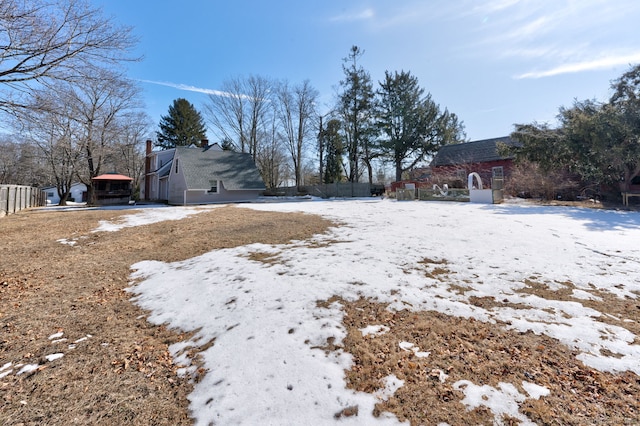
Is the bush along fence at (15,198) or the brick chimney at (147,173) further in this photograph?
the brick chimney at (147,173)

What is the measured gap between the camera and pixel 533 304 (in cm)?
357

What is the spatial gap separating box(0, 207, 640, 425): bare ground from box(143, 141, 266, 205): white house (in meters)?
19.8

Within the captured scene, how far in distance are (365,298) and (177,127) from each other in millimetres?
47780

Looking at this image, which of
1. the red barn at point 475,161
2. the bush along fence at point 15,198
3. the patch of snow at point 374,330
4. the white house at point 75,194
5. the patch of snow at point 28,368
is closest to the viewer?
the patch of snow at point 28,368

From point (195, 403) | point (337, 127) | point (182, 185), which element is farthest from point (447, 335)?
point (337, 127)

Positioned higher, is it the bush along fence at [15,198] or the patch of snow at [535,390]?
the bush along fence at [15,198]

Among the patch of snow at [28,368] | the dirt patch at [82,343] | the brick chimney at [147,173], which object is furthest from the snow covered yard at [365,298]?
the brick chimney at [147,173]

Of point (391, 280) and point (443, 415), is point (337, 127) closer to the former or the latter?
point (391, 280)

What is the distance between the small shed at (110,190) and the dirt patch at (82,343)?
73.6ft

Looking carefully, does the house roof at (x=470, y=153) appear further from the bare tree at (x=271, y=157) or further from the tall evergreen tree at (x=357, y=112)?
the bare tree at (x=271, y=157)

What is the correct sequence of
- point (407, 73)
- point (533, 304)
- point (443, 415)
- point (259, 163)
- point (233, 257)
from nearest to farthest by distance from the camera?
point (443, 415) → point (533, 304) → point (233, 257) → point (407, 73) → point (259, 163)

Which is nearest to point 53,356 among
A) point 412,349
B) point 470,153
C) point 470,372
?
point 412,349

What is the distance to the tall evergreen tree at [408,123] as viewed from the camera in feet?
98.4

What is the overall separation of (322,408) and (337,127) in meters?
32.1
